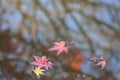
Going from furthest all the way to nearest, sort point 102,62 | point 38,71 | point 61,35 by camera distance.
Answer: point 61,35 < point 102,62 < point 38,71

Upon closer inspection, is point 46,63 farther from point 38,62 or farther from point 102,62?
point 102,62

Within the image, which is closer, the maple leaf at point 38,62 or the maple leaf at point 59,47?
the maple leaf at point 38,62

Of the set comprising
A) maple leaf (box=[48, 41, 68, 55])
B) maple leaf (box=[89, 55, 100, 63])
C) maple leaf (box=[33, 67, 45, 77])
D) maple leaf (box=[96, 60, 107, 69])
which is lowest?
maple leaf (box=[33, 67, 45, 77])

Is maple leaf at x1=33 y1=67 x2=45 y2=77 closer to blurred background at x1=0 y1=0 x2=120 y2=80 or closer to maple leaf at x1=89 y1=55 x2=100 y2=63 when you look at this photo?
blurred background at x1=0 y1=0 x2=120 y2=80

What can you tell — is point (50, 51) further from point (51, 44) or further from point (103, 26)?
point (103, 26)

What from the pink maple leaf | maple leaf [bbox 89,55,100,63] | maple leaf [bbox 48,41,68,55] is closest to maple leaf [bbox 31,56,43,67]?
the pink maple leaf

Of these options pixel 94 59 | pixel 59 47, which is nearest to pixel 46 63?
pixel 59 47

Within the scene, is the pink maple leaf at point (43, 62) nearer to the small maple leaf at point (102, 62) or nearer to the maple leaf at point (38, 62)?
the maple leaf at point (38, 62)

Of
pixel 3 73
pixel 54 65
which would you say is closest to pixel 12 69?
pixel 3 73

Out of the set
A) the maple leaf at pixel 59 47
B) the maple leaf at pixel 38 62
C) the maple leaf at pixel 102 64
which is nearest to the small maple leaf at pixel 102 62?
the maple leaf at pixel 102 64
